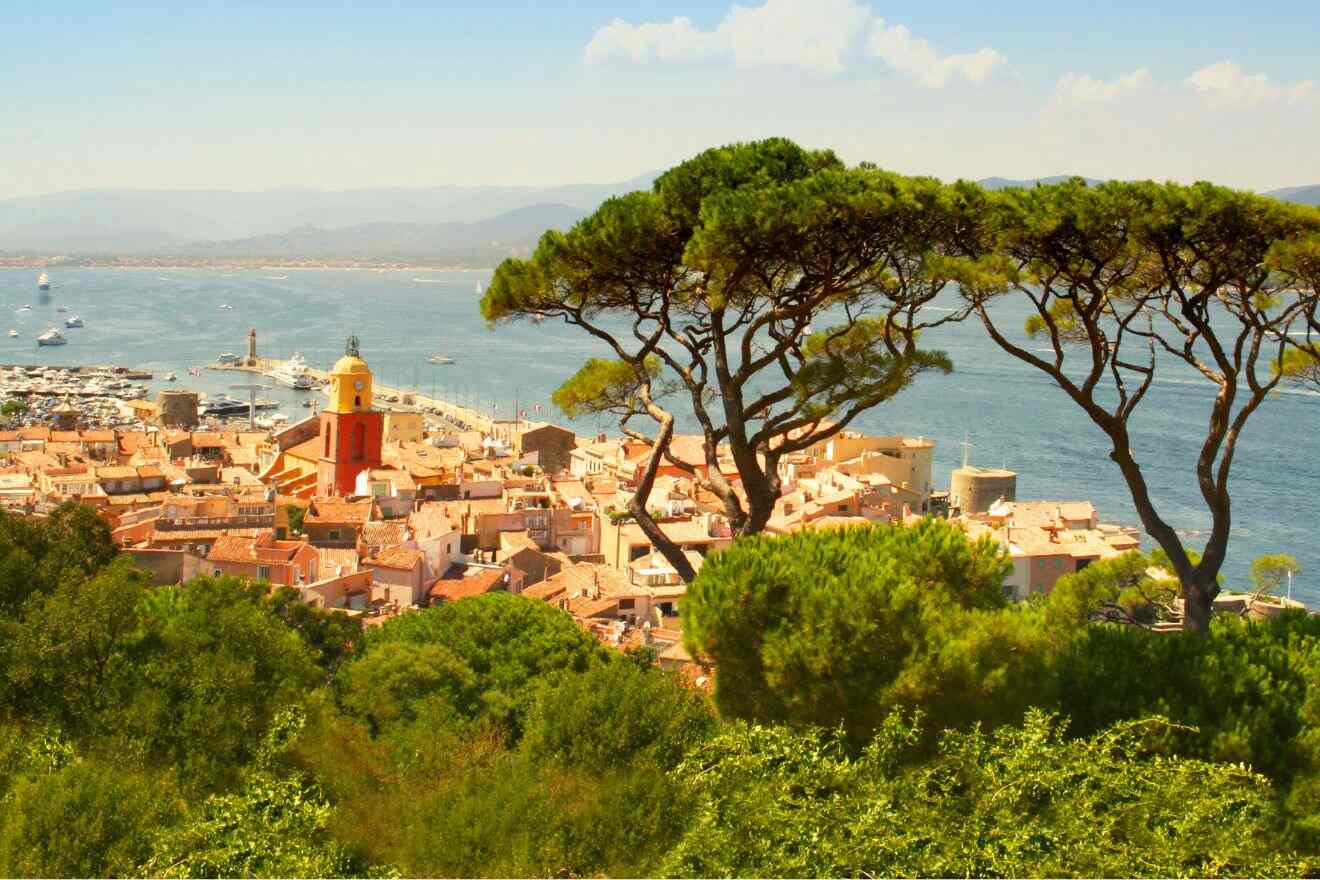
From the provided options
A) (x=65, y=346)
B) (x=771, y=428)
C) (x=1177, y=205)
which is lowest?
(x=65, y=346)

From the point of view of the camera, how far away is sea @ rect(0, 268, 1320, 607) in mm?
29750

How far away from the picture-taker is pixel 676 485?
25.6m

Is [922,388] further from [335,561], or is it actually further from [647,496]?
[647,496]

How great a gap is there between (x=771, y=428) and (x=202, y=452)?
27708 mm

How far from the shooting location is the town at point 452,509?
17578 mm

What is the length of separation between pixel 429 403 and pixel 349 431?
85.6ft

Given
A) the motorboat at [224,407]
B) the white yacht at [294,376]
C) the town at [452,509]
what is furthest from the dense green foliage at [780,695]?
the white yacht at [294,376]

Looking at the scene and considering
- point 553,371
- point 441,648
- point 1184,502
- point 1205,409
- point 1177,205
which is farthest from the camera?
point 553,371

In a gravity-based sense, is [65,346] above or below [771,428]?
below

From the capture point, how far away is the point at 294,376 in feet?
187

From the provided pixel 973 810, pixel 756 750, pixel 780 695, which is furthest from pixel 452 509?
pixel 973 810

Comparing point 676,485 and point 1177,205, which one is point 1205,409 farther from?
point 1177,205

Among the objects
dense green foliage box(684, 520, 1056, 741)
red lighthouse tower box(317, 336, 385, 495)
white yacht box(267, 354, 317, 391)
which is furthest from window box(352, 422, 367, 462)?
white yacht box(267, 354, 317, 391)

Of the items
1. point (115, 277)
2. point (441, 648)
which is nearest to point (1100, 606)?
point (441, 648)
